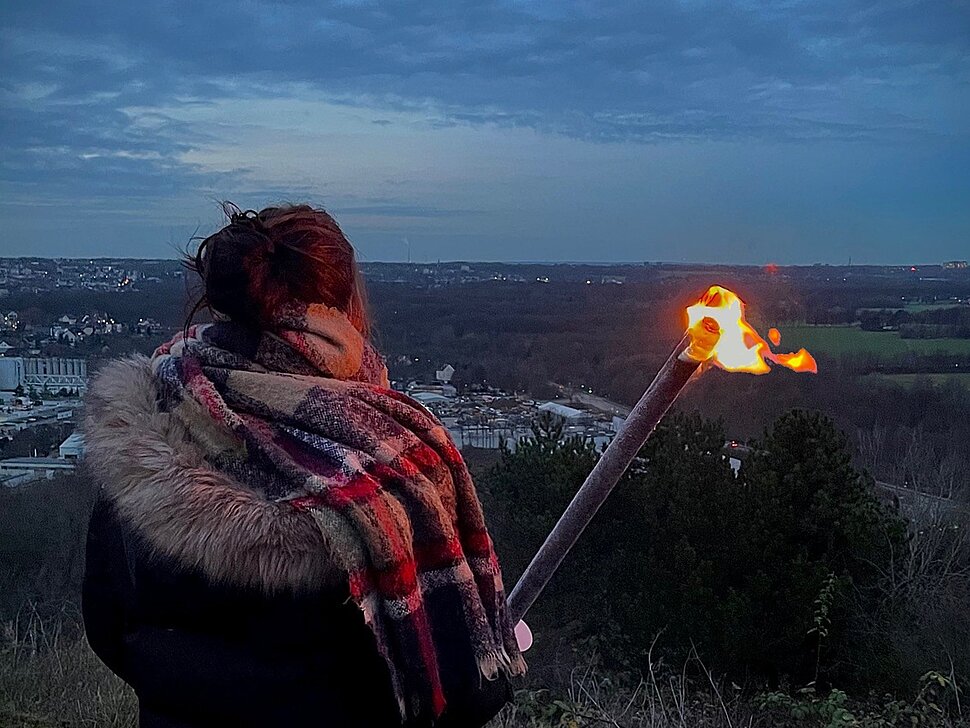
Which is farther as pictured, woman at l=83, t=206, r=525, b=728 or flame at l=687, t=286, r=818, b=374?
flame at l=687, t=286, r=818, b=374

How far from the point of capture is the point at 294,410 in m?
1.40

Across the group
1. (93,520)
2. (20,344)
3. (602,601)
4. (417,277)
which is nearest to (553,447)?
(602,601)

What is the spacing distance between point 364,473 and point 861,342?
14.5 meters

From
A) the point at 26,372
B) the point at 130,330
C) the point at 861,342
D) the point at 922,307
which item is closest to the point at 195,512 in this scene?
the point at 130,330

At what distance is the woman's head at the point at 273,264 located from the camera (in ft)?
4.88

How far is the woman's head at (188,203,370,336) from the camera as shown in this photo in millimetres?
1487

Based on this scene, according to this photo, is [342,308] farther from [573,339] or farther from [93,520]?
[573,339]

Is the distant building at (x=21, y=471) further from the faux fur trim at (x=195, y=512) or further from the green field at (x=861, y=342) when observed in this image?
the faux fur trim at (x=195, y=512)

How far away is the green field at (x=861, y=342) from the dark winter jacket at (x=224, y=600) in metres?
6.73

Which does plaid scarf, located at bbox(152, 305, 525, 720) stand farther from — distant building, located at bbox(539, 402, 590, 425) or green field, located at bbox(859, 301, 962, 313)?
green field, located at bbox(859, 301, 962, 313)

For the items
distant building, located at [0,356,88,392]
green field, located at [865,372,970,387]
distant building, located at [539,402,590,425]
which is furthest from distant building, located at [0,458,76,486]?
green field, located at [865,372,970,387]

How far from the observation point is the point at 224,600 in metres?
1.41

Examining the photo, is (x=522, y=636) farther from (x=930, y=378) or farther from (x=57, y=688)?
(x=930, y=378)

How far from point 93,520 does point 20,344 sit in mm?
10525
